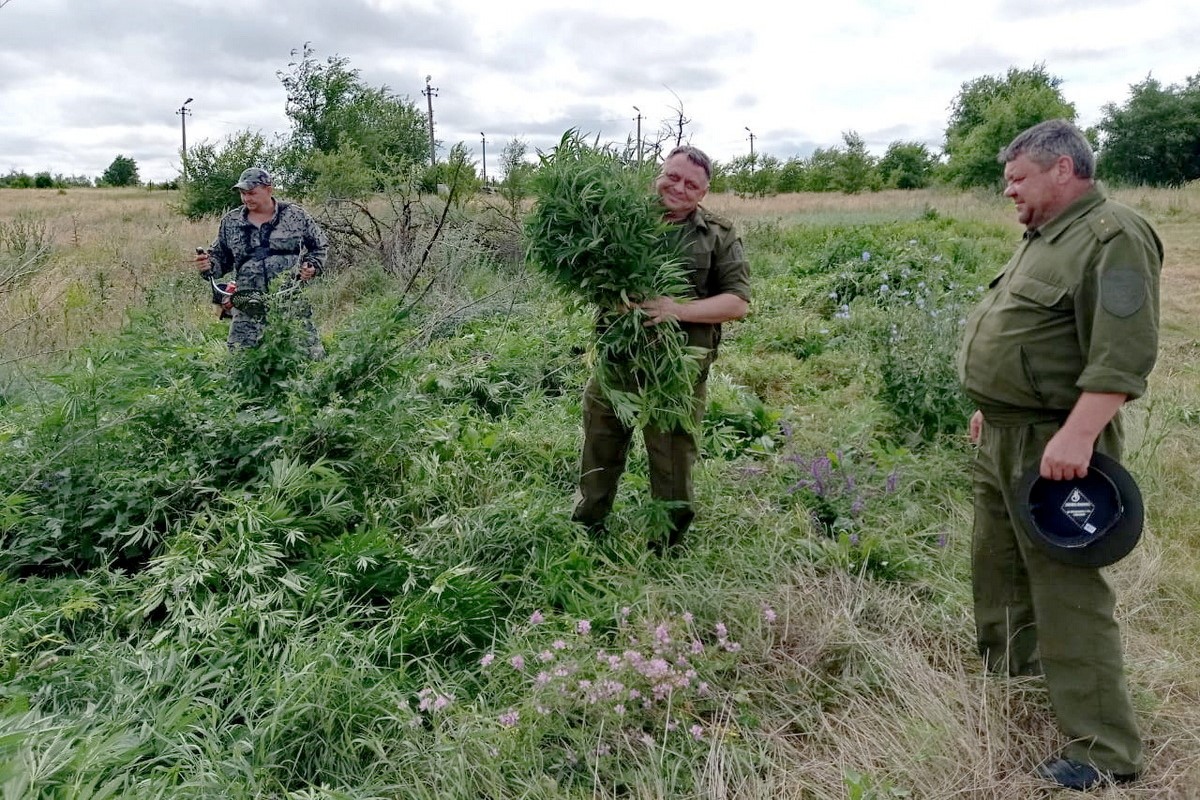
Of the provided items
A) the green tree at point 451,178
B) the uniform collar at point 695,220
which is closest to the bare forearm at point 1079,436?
the uniform collar at point 695,220

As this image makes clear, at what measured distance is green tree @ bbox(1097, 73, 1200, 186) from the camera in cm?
3644

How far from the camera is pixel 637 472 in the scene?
4383mm

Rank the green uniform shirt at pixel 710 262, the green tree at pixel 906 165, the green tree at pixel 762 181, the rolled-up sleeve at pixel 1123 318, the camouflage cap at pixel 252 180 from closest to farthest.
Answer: the rolled-up sleeve at pixel 1123 318, the green uniform shirt at pixel 710 262, the camouflage cap at pixel 252 180, the green tree at pixel 762 181, the green tree at pixel 906 165

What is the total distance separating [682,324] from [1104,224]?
5.21 ft

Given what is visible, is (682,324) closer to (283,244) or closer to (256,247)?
(283,244)

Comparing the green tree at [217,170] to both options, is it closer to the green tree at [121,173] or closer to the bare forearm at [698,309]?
the bare forearm at [698,309]

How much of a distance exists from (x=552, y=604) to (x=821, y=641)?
1.08 meters

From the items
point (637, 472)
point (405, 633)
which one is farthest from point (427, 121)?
point (405, 633)

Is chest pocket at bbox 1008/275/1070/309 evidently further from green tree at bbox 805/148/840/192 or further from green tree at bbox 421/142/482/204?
green tree at bbox 805/148/840/192

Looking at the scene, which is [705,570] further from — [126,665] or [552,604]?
[126,665]

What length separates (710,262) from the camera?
10.8 ft

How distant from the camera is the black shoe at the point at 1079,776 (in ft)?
7.38

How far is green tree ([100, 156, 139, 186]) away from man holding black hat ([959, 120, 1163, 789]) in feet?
179

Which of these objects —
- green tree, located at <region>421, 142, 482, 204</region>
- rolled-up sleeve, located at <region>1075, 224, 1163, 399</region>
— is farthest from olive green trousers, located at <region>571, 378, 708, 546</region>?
green tree, located at <region>421, 142, 482, 204</region>
